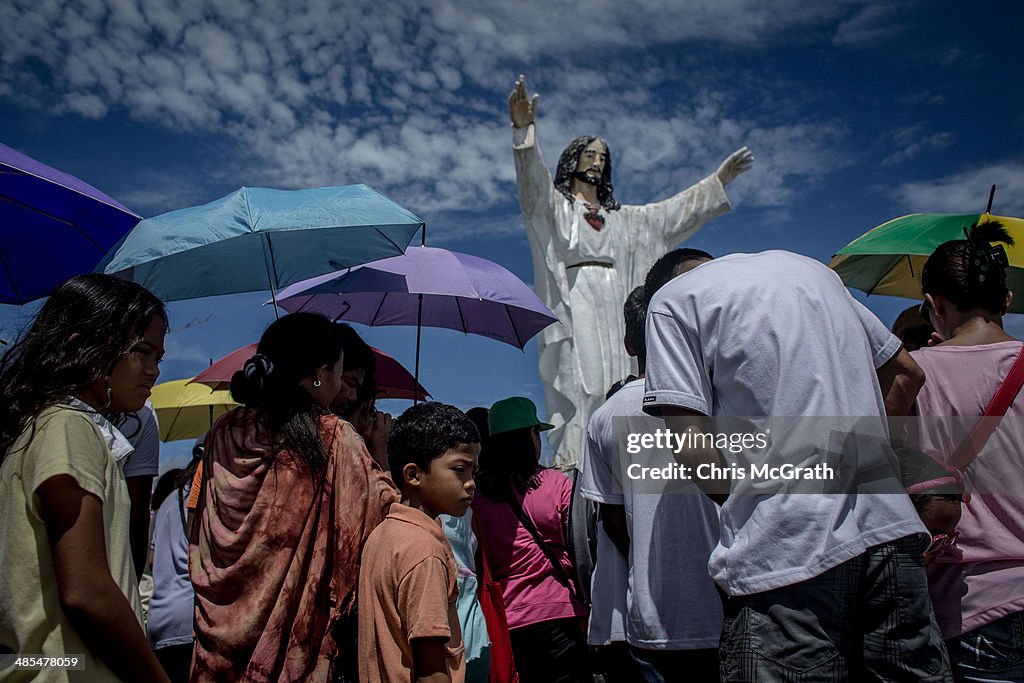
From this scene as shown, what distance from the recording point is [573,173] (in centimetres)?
770

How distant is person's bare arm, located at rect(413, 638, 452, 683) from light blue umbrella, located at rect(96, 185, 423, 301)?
2.03 metres

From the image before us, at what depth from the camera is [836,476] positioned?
64.7 inches

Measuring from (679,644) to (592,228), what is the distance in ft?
18.2

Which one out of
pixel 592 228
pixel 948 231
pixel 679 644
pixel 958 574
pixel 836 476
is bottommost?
pixel 679 644

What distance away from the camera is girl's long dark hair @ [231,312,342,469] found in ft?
7.41

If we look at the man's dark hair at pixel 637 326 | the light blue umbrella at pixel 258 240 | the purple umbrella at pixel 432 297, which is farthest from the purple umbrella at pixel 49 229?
the man's dark hair at pixel 637 326

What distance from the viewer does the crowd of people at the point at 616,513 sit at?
1547 millimetres

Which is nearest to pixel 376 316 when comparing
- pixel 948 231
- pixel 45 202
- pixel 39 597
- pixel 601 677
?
pixel 45 202

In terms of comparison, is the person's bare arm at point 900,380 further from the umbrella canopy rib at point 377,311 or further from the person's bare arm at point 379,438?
the umbrella canopy rib at point 377,311

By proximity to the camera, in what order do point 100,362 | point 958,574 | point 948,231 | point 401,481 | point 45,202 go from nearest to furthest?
point 100,362
point 958,574
point 401,481
point 45,202
point 948,231

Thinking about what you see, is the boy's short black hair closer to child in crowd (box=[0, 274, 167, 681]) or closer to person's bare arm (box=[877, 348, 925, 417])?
child in crowd (box=[0, 274, 167, 681])

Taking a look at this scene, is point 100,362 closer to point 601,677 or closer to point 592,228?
point 601,677

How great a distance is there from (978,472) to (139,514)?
2965mm
